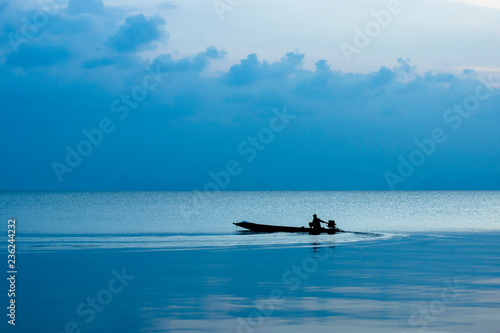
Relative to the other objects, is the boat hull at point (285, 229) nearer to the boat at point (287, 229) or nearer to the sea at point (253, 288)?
the boat at point (287, 229)

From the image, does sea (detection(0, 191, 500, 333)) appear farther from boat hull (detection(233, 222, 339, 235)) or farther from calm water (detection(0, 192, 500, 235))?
calm water (detection(0, 192, 500, 235))

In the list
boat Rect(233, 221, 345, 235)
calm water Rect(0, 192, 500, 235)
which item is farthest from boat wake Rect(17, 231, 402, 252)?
calm water Rect(0, 192, 500, 235)

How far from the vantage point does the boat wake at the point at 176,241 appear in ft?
121

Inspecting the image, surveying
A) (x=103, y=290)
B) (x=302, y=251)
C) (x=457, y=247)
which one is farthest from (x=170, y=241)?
(x=103, y=290)

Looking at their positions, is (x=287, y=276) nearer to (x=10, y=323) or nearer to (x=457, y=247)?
(x=10, y=323)

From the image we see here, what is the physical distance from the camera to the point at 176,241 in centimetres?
4184

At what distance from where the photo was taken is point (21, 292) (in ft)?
68.7

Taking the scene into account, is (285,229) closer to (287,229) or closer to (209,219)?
(287,229)

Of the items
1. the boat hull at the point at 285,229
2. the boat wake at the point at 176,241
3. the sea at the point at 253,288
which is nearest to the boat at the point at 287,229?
the boat hull at the point at 285,229

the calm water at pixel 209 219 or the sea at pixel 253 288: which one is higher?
the calm water at pixel 209 219

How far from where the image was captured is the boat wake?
37000 millimetres

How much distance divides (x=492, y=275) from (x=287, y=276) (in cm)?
766

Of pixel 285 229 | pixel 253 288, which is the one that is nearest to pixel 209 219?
pixel 285 229

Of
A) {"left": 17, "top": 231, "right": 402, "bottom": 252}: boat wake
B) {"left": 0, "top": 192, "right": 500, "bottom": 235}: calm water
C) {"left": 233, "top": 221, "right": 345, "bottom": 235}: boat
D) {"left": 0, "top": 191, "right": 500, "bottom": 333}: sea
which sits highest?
{"left": 0, "top": 192, "right": 500, "bottom": 235}: calm water
